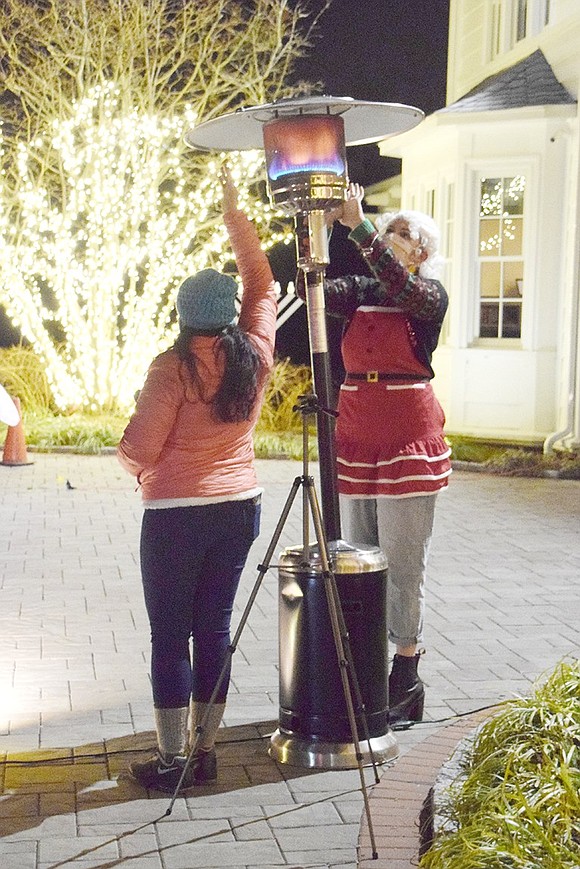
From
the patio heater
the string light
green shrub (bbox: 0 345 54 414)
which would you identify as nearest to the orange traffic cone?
the string light

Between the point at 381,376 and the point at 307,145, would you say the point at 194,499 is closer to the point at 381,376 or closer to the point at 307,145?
the point at 381,376

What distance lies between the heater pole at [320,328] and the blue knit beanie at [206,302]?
0.39m

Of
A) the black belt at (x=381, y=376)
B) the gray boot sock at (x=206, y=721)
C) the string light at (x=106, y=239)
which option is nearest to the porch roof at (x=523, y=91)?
the string light at (x=106, y=239)

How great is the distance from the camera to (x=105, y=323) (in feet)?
58.2

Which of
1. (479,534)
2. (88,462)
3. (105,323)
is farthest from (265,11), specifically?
(479,534)

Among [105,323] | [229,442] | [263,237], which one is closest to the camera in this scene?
[229,442]

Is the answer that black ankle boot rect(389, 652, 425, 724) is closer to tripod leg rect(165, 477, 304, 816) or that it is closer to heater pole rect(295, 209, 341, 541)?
heater pole rect(295, 209, 341, 541)

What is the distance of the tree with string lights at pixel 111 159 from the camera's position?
17.3 m

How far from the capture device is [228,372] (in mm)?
4711

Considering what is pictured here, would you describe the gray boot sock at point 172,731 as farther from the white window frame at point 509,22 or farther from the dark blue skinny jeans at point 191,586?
the white window frame at point 509,22

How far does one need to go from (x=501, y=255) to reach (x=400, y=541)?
34.1 feet

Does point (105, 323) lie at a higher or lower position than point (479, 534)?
higher

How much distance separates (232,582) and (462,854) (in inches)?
65.8

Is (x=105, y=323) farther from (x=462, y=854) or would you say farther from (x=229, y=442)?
(x=462, y=854)
